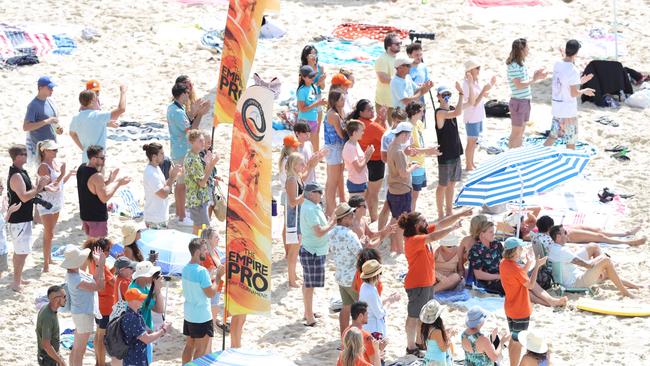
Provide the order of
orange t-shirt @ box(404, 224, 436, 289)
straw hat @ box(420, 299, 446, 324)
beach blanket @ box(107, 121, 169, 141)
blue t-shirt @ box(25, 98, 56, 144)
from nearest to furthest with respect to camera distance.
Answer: straw hat @ box(420, 299, 446, 324) < orange t-shirt @ box(404, 224, 436, 289) < blue t-shirt @ box(25, 98, 56, 144) < beach blanket @ box(107, 121, 169, 141)

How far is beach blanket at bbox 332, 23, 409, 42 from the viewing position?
67.6ft

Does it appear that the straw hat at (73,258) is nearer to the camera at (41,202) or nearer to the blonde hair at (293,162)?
the camera at (41,202)

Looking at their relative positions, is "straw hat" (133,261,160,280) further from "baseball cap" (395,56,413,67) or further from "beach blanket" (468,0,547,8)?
"beach blanket" (468,0,547,8)

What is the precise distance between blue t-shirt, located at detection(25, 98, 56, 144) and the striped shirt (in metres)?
5.59

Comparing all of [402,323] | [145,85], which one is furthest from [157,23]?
[402,323]

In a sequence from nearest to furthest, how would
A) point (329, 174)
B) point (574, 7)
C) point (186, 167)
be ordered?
point (186, 167) < point (329, 174) < point (574, 7)

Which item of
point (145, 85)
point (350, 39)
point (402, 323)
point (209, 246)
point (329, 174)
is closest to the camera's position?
point (209, 246)

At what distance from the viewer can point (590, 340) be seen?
12.7 metres

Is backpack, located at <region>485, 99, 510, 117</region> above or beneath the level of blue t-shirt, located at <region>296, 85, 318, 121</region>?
beneath

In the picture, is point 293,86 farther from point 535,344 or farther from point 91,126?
point 535,344

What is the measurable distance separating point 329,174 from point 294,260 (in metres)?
1.70

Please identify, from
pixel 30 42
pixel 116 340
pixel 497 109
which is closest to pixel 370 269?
pixel 116 340

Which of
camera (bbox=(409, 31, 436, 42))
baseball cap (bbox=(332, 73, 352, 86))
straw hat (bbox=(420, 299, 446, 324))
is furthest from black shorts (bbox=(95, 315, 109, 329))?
camera (bbox=(409, 31, 436, 42))

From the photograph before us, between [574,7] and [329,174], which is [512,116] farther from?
[574,7]
